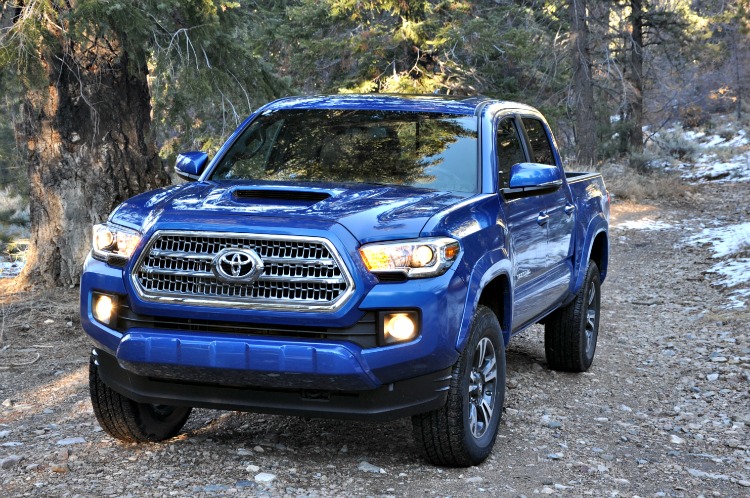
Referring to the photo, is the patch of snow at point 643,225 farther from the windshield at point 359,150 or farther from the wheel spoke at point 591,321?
the windshield at point 359,150

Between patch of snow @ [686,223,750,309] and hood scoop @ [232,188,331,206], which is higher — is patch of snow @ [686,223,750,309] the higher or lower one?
the lower one

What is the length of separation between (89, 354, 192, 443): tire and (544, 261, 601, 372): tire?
333 centimetres

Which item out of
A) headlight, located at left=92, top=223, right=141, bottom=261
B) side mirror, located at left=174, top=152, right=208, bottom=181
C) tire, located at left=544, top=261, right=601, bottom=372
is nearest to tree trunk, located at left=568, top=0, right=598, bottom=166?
tire, located at left=544, top=261, right=601, bottom=372

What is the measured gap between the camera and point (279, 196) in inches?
191

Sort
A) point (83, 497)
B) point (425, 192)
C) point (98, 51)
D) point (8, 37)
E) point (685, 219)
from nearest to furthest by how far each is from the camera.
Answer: point (83, 497) → point (425, 192) → point (8, 37) → point (98, 51) → point (685, 219)

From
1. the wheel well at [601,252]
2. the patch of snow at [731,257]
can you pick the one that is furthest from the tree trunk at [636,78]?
the wheel well at [601,252]

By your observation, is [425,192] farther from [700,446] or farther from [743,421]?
[743,421]

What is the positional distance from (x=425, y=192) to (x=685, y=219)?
16.2m

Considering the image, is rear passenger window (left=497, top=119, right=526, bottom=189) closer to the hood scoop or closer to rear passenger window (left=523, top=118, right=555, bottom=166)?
rear passenger window (left=523, top=118, right=555, bottom=166)

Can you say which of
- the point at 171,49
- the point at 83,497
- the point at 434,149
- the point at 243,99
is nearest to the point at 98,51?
the point at 171,49

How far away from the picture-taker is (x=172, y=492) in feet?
14.6

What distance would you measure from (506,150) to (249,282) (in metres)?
2.32

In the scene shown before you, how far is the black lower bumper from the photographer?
4434mm

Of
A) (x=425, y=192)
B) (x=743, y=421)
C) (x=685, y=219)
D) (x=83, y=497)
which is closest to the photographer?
(x=83, y=497)
